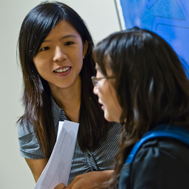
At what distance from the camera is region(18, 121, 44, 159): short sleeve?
1.01 metres

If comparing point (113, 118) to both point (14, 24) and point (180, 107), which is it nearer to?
point (180, 107)

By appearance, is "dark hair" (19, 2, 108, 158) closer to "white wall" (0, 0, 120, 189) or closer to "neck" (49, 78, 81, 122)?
"neck" (49, 78, 81, 122)

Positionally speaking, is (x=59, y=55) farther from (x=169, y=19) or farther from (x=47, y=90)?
(x=169, y=19)

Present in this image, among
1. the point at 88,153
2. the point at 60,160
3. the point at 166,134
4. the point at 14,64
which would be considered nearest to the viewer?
the point at 166,134

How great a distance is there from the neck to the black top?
1.82ft

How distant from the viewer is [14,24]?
140cm

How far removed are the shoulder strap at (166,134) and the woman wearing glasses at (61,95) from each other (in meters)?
0.37

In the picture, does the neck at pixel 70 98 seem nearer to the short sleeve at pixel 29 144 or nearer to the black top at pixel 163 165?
the short sleeve at pixel 29 144

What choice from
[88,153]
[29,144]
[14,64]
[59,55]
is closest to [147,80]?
[59,55]

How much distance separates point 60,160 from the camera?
0.80 metres

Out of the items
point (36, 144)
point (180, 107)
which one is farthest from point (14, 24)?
point (180, 107)

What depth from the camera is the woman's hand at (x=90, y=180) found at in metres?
0.82

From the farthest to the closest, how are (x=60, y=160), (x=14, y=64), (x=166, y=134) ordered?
(x=14, y=64)
(x=60, y=160)
(x=166, y=134)

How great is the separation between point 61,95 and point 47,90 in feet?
0.24
